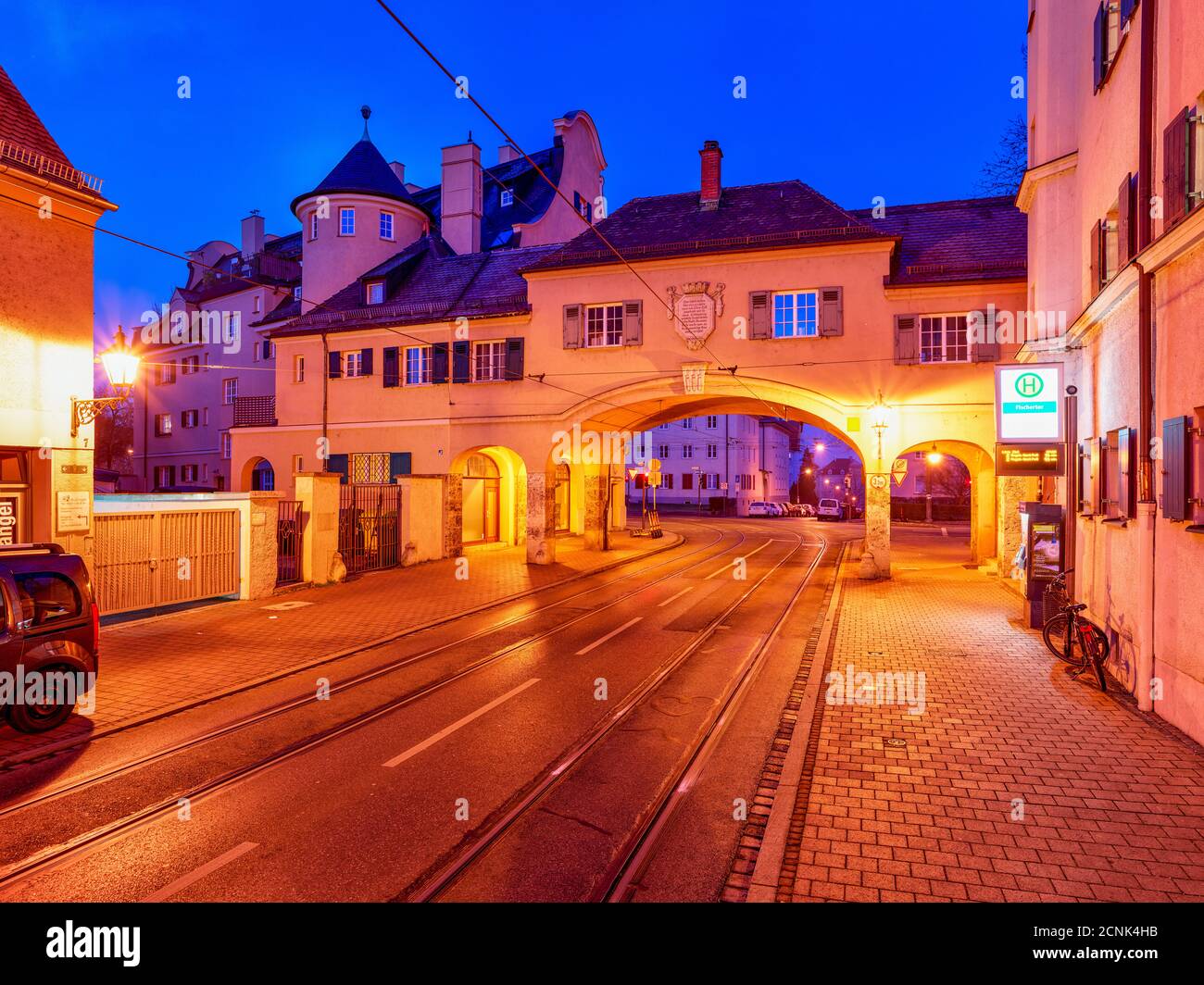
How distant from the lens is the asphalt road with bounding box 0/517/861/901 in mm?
4773

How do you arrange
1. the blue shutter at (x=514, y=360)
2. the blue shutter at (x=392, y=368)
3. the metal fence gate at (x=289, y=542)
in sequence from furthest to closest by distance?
the blue shutter at (x=392, y=368), the blue shutter at (x=514, y=360), the metal fence gate at (x=289, y=542)

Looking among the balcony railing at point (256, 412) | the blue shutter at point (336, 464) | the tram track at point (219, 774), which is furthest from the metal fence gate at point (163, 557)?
the balcony railing at point (256, 412)

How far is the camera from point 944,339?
2066cm

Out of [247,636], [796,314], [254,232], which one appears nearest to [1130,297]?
[796,314]

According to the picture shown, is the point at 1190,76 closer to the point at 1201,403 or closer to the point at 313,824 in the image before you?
the point at 1201,403

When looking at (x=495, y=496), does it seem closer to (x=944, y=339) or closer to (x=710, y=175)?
(x=710, y=175)

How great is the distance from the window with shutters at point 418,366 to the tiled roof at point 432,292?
0.99 m

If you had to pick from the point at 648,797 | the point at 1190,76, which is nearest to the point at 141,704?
the point at 648,797

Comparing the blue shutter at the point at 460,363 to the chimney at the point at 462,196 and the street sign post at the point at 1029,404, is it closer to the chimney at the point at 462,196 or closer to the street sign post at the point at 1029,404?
the chimney at the point at 462,196

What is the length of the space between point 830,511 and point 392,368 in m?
37.6

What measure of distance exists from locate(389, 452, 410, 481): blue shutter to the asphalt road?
1568cm

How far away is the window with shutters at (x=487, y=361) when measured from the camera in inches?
1009

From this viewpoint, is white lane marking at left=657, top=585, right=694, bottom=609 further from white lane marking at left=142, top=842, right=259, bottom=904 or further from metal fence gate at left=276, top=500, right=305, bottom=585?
white lane marking at left=142, top=842, right=259, bottom=904
